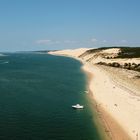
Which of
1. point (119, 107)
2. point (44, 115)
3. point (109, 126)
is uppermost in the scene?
point (44, 115)

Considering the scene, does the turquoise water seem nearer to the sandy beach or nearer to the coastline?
the coastline

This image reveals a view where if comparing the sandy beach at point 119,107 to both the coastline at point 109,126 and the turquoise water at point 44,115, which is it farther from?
the turquoise water at point 44,115

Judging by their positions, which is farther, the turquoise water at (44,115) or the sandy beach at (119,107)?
the sandy beach at (119,107)

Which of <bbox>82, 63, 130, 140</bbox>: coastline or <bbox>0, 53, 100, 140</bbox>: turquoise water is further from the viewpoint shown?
→ <bbox>82, 63, 130, 140</bbox>: coastline

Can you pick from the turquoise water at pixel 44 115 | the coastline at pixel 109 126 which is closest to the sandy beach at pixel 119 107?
the coastline at pixel 109 126

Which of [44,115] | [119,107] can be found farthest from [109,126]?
[119,107]

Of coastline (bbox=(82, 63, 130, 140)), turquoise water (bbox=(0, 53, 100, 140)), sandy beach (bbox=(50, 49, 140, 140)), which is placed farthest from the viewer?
sandy beach (bbox=(50, 49, 140, 140))

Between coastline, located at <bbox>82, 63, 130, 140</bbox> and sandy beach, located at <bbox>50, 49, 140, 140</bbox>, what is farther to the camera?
sandy beach, located at <bbox>50, 49, 140, 140</bbox>

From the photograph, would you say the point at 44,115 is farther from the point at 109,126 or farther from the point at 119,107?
the point at 119,107

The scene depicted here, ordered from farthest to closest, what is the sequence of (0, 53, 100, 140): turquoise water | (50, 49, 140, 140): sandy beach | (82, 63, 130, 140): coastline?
(50, 49, 140, 140): sandy beach
(82, 63, 130, 140): coastline
(0, 53, 100, 140): turquoise water

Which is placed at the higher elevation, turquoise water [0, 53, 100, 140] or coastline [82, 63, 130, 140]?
turquoise water [0, 53, 100, 140]

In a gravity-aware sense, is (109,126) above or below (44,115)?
below

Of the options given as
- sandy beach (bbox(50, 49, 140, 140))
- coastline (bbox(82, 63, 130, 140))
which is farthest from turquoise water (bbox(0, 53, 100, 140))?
sandy beach (bbox(50, 49, 140, 140))
